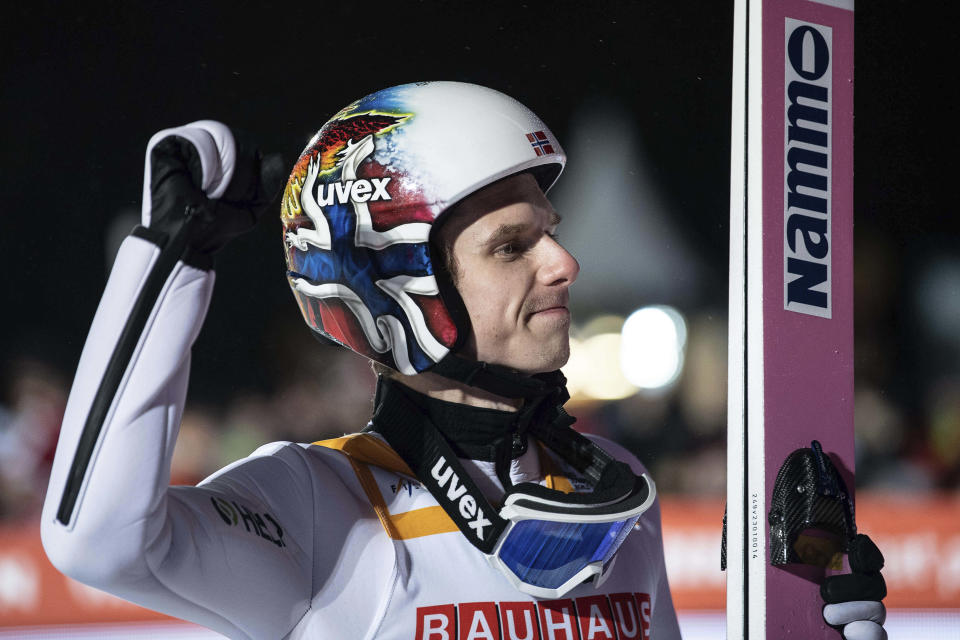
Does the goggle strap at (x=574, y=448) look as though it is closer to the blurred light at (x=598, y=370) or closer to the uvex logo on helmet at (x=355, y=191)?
the uvex logo on helmet at (x=355, y=191)

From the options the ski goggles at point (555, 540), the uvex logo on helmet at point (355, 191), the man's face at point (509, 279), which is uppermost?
the uvex logo on helmet at point (355, 191)

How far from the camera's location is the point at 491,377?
5.02ft

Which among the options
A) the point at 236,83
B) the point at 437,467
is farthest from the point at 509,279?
the point at 236,83

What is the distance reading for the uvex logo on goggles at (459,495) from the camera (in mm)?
1415

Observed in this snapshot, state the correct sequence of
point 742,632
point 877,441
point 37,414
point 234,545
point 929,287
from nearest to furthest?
1. point 234,545
2. point 742,632
3. point 37,414
4. point 877,441
5. point 929,287

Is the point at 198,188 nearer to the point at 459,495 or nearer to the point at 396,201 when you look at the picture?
the point at 396,201

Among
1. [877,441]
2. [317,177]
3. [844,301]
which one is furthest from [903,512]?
[317,177]

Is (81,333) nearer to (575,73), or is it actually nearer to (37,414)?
(37,414)

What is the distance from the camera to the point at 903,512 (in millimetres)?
4102

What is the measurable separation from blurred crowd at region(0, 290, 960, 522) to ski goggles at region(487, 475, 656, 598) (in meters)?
2.95

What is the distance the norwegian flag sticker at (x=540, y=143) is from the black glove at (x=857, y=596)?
815 mm

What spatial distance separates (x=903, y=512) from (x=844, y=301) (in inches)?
112

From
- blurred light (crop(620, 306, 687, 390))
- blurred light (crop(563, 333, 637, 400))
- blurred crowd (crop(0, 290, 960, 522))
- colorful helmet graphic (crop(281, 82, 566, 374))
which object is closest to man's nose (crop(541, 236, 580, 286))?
colorful helmet graphic (crop(281, 82, 566, 374))

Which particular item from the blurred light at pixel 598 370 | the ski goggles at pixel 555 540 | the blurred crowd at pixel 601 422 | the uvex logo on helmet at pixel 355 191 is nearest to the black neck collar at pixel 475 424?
the ski goggles at pixel 555 540
